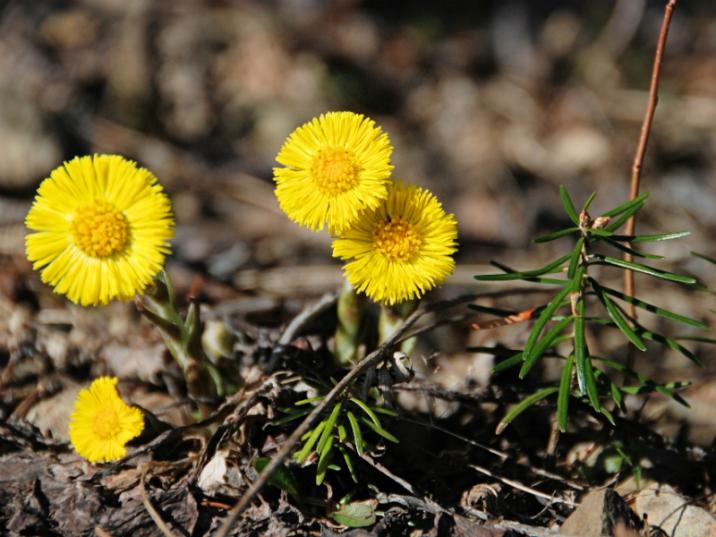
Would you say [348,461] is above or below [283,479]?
above

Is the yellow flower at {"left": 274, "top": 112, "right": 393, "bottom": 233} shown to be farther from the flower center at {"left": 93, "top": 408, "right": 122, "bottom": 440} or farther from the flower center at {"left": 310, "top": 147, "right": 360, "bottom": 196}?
the flower center at {"left": 93, "top": 408, "right": 122, "bottom": 440}

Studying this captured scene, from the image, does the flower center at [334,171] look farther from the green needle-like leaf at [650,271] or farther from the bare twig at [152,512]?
the bare twig at [152,512]

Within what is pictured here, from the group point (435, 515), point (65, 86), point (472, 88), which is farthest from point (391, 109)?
point (435, 515)

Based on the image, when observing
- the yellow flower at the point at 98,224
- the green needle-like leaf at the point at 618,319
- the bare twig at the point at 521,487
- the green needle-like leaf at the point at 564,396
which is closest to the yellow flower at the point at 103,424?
the yellow flower at the point at 98,224

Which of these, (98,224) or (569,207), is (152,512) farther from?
(569,207)

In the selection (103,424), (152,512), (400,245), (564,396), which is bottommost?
(152,512)

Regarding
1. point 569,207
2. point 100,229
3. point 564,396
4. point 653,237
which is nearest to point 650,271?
point 653,237
